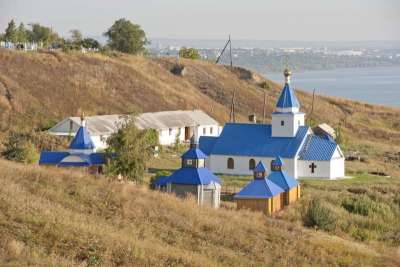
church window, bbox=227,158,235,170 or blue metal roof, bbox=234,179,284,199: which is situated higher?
blue metal roof, bbox=234,179,284,199

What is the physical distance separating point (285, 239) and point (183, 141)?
104 ft

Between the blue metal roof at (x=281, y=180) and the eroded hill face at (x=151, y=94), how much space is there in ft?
34.6

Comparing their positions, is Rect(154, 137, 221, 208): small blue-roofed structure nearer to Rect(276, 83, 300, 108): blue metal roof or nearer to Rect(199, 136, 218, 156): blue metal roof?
Rect(199, 136, 218, 156): blue metal roof

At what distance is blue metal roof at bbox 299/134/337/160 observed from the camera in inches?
1688

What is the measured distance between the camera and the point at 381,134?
72125 mm

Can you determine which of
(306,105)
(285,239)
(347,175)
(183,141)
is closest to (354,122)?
(306,105)

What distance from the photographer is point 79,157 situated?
1464 inches

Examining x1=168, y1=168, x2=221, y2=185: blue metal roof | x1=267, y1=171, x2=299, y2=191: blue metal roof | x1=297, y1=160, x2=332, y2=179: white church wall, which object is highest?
x1=168, y1=168, x2=221, y2=185: blue metal roof

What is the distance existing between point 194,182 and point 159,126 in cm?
2164

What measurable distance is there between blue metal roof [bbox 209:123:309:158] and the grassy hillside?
50.5 ft

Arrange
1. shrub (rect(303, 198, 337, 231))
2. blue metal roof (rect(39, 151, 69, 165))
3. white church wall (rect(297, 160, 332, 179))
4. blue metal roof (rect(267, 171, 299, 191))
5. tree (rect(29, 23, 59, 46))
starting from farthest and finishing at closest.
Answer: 1. tree (rect(29, 23, 59, 46))
2. white church wall (rect(297, 160, 332, 179))
3. blue metal roof (rect(39, 151, 69, 165))
4. blue metal roof (rect(267, 171, 299, 191))
5. shrub (rect(303, 198, 337, 231))

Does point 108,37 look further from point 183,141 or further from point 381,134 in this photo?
point 183,141

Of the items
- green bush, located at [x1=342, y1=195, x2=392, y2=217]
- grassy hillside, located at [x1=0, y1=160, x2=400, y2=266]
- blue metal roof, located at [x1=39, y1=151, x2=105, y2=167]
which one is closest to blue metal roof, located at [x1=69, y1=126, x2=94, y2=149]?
blue metal roof, located at [x1=39, y1=151, x2=105, y2=167]

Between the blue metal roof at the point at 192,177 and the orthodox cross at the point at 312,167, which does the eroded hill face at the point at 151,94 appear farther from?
the blue metal roof at the point at 192,177
